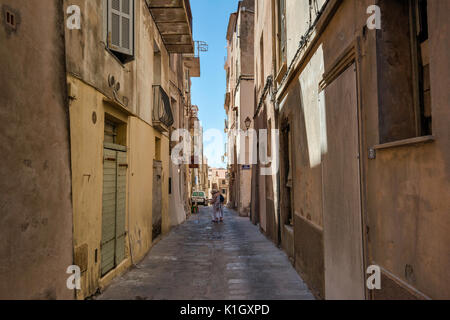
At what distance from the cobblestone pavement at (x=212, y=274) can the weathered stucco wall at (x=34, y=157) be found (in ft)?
6.77

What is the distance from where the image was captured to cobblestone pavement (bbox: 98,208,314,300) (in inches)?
221

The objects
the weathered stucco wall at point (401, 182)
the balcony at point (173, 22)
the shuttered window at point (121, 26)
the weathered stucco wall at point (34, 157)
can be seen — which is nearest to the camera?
the weathered stucco wall at point (401, 182)

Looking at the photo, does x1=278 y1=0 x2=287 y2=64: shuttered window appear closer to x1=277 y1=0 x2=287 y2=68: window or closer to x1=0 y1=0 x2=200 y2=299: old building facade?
x1=277 y1=0 x2=287 y2=68: window

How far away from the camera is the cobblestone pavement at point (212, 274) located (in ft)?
18.4

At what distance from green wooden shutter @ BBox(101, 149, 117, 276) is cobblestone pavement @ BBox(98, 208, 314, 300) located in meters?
0.45

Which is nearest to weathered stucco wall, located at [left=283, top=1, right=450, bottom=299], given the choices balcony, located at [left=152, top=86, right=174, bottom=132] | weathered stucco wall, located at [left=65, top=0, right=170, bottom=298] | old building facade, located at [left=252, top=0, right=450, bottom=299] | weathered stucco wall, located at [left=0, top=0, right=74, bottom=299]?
old building facade, located at [left=252, top=0, right=450, bottom=299]

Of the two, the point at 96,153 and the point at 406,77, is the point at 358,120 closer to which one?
the point at 406,77

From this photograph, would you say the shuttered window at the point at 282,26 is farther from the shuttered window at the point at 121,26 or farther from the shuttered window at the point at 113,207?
the shuttered window at the point at 113,207

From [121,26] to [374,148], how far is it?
18.2 ft

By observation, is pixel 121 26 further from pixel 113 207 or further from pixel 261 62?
pixel 261 62

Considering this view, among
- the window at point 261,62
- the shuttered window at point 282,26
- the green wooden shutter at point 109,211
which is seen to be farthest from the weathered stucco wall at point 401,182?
the window at point 261,62

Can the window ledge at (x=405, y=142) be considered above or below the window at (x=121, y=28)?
below

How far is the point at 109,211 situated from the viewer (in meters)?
6.52
